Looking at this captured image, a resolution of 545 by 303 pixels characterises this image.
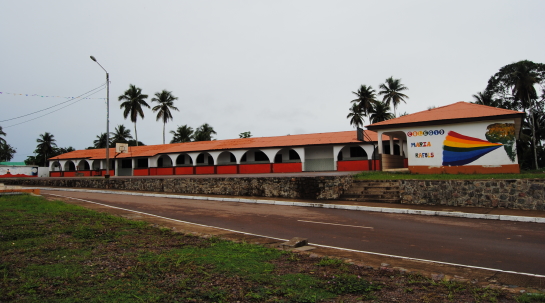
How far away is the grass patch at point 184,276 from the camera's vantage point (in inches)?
158

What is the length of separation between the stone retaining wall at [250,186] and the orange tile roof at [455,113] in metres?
5.45

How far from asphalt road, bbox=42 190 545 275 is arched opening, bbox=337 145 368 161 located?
17.5 m

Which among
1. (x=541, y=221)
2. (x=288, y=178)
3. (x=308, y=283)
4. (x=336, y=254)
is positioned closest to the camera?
(x=308, y=283)

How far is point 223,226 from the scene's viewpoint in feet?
33.7

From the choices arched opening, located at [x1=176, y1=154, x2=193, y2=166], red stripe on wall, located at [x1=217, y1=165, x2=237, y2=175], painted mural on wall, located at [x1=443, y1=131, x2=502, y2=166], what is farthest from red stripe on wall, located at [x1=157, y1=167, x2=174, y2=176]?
painted mural on wall, located at [x1=443, y1=131, x2=502, y2=166]

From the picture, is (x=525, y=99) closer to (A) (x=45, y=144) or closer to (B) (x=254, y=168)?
(B) (x=254, y=168)

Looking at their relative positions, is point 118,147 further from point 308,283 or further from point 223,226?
point 308,283

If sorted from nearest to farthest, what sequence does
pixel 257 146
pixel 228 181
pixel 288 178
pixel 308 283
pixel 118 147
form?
1. pixel 308 283
2. pixel 288 178
3. pixel 228 181
4. pixel 118 147
5. pixel 257 146

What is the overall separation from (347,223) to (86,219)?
7.69 meters

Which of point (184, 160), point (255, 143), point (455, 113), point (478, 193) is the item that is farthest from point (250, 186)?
point (184, 160)

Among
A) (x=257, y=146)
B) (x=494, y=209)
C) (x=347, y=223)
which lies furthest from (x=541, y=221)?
(x=257, y=146)

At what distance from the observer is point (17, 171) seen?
5259 cm

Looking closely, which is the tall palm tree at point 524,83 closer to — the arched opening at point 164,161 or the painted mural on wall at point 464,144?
the painted mural on wall at point 464,144

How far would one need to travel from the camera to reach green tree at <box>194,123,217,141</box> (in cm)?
5891
